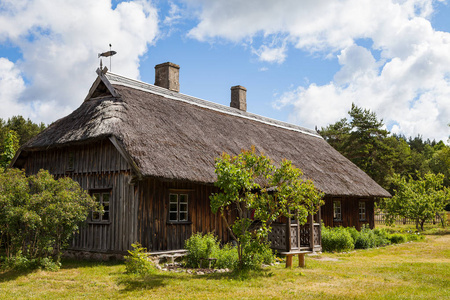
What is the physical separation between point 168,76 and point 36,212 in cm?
975

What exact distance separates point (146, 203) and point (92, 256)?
2.58 metres

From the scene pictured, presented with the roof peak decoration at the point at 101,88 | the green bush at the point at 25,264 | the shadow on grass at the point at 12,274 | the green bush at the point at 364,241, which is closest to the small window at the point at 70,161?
the roof peak decoration at the point at 101,88

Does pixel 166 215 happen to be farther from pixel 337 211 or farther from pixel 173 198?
pixel 337 211

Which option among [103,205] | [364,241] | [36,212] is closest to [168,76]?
[103,205]

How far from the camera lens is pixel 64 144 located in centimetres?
1336

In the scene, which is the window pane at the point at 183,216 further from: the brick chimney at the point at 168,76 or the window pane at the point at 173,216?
the brick chimney at the point at 168,76

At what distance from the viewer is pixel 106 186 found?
507 inches

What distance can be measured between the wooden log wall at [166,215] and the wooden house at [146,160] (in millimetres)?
30

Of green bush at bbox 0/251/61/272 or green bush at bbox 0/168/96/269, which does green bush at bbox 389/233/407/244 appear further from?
green bush at bbox 0/251/61/272

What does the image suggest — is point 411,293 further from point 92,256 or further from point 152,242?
point 92,256

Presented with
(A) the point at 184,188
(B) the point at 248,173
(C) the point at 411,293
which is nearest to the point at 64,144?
(A) the point at 184,188

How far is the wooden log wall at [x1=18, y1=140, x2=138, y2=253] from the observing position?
12.2 m

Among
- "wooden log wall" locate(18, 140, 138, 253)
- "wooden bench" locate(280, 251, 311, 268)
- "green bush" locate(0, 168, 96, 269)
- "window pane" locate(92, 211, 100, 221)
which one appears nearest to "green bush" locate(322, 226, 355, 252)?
"wooden bench" locate(280, 251, 311, 268)

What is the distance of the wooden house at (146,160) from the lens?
12164 mm
